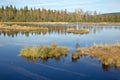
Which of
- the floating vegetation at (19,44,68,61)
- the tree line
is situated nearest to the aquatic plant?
the floating vegetation at (19,44,68,61)

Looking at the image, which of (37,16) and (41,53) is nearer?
(41,53)

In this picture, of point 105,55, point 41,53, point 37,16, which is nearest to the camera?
point 105,55

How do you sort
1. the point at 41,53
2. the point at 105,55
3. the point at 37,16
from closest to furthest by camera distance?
the point at 105,55, the point at 41,53, the point at 37,16

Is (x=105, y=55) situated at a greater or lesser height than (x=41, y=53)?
lesser

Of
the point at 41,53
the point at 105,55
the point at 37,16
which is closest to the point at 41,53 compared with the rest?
the point at 41,53

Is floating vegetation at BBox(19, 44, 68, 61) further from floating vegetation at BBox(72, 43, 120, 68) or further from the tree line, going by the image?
the tree line

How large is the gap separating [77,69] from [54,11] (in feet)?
453

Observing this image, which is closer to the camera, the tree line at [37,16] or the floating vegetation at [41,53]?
the floating vegetation at [41,53]

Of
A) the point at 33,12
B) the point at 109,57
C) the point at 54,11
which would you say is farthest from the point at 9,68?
the point at 54,11

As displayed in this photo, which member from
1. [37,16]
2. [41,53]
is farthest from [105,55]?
[37,16]

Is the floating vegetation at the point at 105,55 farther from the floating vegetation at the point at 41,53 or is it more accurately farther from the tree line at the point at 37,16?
the tree line at the point at 37,16

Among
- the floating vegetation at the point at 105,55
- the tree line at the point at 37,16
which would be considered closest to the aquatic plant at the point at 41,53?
the floating vegetation at the point at 105,55

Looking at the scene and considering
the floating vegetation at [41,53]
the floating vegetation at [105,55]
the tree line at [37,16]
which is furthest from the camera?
the tree line at [37,16]

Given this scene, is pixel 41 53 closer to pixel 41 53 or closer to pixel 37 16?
pixel 41 53
